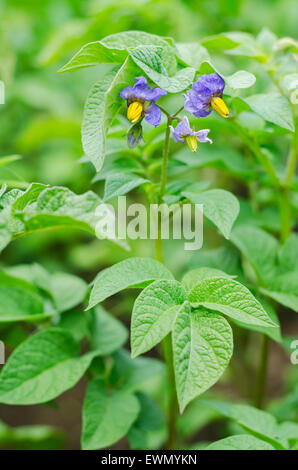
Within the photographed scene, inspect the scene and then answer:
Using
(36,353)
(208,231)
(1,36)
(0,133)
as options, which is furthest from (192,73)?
(0,133)

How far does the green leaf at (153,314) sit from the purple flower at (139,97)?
0.63ft

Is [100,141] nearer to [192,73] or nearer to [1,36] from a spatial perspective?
[192,73]

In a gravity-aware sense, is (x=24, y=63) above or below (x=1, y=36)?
below

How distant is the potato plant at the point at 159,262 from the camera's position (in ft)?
1.84

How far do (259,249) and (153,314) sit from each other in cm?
32

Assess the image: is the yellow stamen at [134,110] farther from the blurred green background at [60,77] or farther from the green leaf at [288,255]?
the blurred green background at [60,77]

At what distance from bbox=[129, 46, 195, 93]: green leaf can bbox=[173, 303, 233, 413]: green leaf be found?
0.24m

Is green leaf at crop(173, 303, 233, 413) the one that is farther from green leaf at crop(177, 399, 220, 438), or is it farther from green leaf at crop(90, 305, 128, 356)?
green leaf at crop(177, 399, 220, 438)

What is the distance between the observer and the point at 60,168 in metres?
1.80

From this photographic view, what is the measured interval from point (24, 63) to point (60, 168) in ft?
1.52

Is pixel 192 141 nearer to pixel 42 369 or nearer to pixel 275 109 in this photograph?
pixel 275 109

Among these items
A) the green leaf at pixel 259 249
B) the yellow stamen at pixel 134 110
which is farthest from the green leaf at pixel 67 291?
the yellow stamen at pixel 134 110

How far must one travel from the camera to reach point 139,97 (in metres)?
0.60

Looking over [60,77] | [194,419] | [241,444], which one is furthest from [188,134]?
[60,77]
